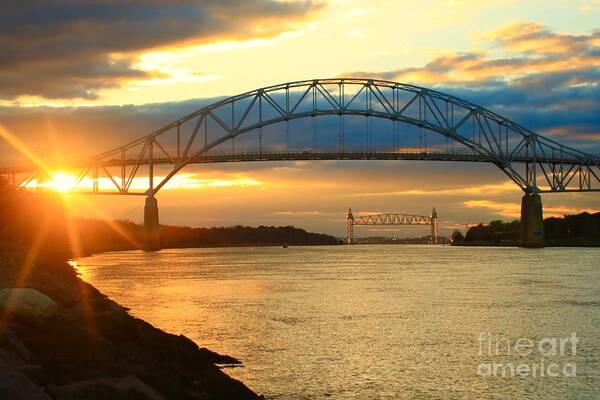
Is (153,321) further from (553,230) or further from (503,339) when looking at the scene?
(553,230)

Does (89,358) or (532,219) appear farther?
(532,219)

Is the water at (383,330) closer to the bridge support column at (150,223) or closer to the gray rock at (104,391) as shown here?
the gray rock at (104,391)

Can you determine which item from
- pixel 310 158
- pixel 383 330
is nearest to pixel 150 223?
pixel 310 158

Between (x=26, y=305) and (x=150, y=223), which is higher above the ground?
(x=150, y=223)

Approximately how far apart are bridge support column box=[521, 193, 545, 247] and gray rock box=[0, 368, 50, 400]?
10822cm

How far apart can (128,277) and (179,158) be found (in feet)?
195

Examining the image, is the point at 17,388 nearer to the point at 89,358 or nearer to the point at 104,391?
the point at 104,391

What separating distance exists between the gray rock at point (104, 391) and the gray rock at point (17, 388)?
68 centimetres

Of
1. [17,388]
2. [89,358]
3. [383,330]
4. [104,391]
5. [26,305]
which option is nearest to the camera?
[17,388]

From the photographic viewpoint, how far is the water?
17.5 m

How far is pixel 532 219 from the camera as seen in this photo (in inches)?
4429

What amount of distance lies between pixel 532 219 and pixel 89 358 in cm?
10569

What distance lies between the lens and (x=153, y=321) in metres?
28.0

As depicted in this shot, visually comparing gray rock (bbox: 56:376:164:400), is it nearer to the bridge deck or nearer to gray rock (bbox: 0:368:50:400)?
gray rock (bbox: 0:368:50:400)
